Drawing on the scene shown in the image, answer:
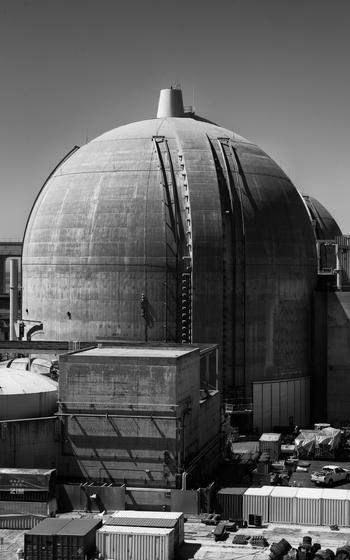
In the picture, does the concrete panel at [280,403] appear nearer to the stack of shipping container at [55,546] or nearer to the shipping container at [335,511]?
the shipping container at [335,511]

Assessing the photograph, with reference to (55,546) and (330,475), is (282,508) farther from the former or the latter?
(55,546)

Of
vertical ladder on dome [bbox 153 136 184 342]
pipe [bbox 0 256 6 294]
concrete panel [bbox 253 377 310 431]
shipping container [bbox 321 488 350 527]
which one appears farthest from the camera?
pipe [bbox 0 256 6 294]

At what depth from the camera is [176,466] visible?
57.2m

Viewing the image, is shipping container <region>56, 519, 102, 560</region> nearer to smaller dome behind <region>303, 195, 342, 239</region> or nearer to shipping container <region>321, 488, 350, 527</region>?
shipping container <region>321, 488, 350, 527</region>

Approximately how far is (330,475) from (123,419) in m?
14.4

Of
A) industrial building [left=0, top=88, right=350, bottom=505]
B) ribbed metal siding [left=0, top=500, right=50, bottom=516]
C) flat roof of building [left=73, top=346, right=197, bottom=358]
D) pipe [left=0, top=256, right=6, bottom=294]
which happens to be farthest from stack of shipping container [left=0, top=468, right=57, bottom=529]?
pipe [left=0, top=256, right=6, bottom=294]

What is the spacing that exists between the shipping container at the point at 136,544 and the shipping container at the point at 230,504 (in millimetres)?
7808

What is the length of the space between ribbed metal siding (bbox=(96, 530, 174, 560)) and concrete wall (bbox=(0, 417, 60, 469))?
11240mm

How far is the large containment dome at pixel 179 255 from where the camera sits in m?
78.0

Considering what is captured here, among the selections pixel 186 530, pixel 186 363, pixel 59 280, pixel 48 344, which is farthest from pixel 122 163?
pixel 186 530

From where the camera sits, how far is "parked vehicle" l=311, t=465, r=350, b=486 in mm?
62281

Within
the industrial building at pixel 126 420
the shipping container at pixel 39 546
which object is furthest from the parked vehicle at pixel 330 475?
the shipping container at pixel 39 546

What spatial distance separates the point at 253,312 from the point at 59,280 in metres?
Answer: 15.9

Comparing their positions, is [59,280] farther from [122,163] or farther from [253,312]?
[253,312]
